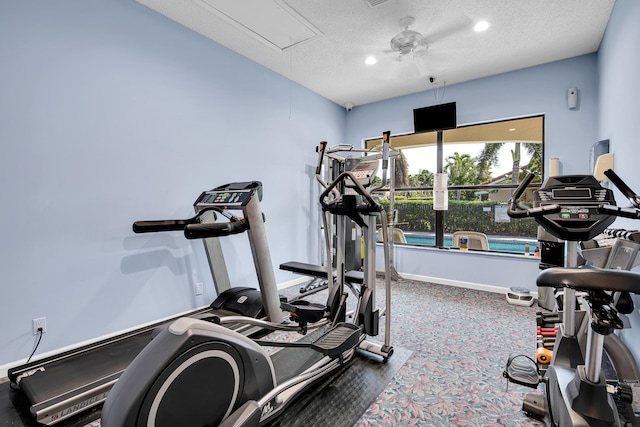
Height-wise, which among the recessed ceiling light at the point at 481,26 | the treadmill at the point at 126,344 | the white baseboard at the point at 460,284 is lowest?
the white baseboard at the point at 460,284

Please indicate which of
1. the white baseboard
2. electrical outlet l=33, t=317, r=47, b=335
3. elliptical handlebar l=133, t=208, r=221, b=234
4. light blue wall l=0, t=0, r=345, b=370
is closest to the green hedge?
the white baseboard

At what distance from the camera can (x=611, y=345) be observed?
5.37ft

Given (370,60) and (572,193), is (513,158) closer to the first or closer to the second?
(370,60)

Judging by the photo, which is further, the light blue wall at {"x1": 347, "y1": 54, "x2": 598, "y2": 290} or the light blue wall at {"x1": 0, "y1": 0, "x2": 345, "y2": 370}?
A: the light blue wall at {"x1": 347, "y1": 54, "x2": 598, "y2": 290}

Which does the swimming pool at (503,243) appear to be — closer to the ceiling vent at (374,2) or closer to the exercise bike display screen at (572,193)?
the exercise bike display screen at (572,193)

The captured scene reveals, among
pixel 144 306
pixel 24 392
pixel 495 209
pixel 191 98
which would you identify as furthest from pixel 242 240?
pixel 495 209

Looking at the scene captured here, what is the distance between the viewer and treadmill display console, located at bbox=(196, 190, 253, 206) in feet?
8.39

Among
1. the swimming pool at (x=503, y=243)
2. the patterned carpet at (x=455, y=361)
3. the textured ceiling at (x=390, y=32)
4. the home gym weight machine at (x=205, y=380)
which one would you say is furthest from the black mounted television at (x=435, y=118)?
the home gym weight machine at (x=205, y=380)

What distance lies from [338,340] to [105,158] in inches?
98.2

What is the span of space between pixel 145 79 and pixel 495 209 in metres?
4.76

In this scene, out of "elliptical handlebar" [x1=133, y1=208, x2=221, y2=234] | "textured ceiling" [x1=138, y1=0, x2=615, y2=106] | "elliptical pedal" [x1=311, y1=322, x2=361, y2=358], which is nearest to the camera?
"elliptical pedal" [x1=311, y1=322, x2=361, y2=358]

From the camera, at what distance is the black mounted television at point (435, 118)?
14.9 feet

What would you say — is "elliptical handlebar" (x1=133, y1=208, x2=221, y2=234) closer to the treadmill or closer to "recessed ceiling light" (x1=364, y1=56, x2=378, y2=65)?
the treadmill

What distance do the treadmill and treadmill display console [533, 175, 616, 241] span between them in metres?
1.78
